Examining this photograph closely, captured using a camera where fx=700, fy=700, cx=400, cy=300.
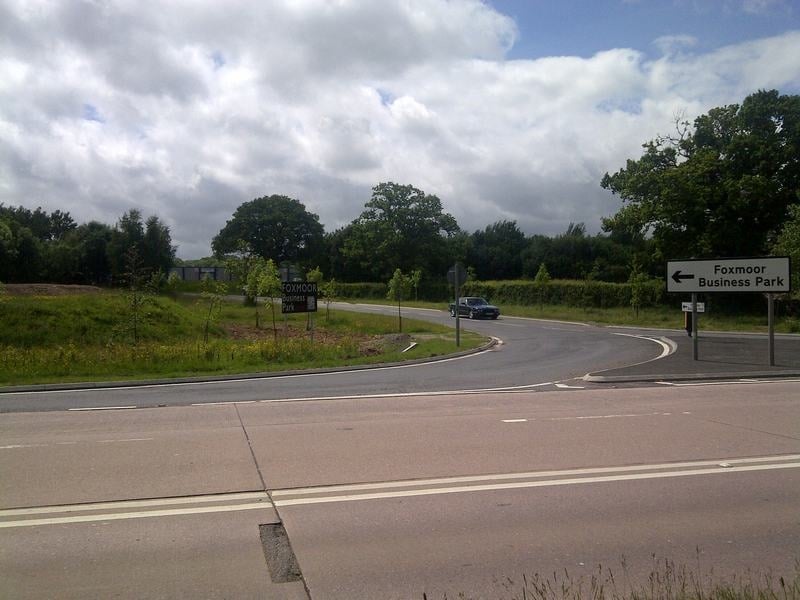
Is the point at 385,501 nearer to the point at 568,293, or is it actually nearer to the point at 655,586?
the point at 655,586

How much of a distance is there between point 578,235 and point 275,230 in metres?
47.6

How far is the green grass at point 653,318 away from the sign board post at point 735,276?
1872 cm

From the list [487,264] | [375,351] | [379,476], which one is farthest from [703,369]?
[487,264]

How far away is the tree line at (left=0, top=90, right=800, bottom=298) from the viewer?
48312 millimetres

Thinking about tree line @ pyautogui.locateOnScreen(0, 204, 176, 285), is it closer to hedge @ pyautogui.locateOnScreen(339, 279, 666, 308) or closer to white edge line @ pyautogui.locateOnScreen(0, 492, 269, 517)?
hedge @ pyautogui.locateOnScreen(339, 279, 666, 308)

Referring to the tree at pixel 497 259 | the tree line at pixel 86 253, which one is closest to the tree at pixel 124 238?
the tree line at pixel 86 253

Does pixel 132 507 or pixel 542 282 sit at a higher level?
pixel 542 282

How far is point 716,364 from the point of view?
2098cm

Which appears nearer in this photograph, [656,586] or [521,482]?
[656,586]

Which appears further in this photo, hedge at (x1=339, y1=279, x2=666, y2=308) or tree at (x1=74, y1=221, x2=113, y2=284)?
tree at (x1=74, y1=221, x2=113, y2=284)

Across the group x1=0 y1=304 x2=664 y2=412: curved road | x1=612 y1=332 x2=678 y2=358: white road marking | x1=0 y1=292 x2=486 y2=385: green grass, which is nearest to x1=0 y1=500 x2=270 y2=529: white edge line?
x1=0 y1=304 x2=664 y2=412: curved road

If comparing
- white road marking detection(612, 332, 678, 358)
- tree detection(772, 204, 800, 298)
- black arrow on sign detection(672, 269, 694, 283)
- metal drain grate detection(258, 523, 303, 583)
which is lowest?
white road marking detection(612, 332, 678, 358)

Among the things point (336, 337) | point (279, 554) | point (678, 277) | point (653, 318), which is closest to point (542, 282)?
point (653, 318)

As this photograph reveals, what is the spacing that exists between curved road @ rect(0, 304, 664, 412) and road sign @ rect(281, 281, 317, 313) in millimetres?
5837
